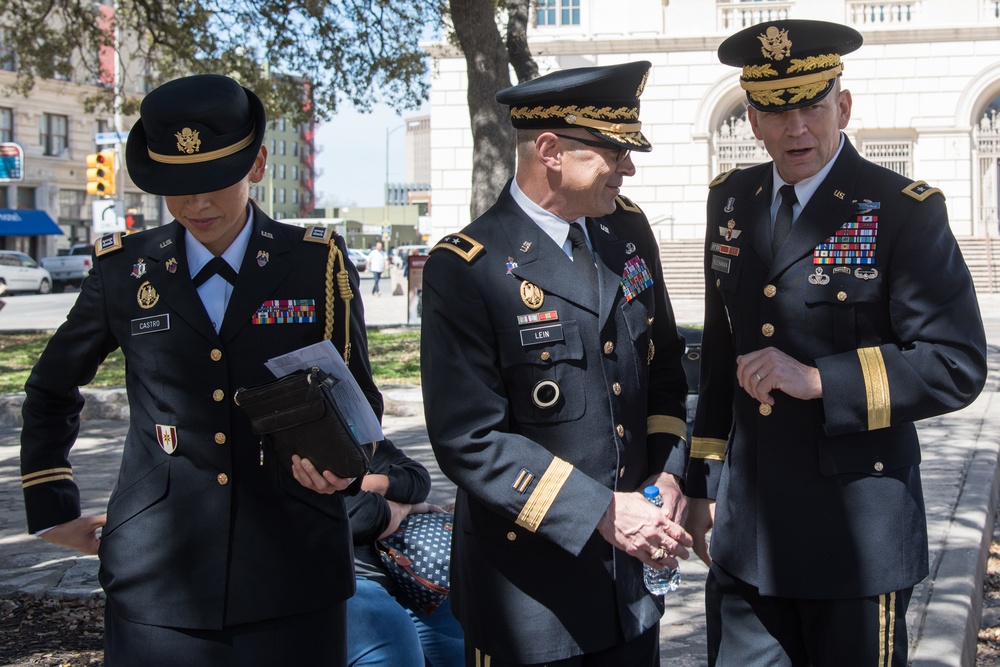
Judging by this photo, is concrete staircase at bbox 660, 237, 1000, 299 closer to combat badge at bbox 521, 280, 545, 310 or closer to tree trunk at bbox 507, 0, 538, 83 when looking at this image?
tree trunk at bbox 507, 0, 538, 83

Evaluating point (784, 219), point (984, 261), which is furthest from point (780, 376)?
point (984, 261)

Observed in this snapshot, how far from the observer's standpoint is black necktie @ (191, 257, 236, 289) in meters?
2.82

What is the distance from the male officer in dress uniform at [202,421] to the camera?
267 centimetres

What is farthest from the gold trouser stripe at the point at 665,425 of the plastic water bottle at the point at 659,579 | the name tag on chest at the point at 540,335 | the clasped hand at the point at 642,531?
the name tag on chest at the point at 540,335

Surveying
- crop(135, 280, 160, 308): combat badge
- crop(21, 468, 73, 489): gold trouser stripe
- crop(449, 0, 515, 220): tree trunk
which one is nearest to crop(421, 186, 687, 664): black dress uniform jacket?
crop(135, 280, 160, 308): combat badge

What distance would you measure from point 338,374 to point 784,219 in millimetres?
1244

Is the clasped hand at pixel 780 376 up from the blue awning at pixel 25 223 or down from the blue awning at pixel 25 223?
down

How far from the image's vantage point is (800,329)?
293 centimetres

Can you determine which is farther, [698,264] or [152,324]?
[698,264]

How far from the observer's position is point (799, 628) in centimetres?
305

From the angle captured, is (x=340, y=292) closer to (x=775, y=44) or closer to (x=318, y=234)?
(x=318, y=234)

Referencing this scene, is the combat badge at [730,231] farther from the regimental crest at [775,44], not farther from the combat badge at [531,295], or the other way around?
the combat badge at [531,295]

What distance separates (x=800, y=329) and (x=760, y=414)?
253 mm

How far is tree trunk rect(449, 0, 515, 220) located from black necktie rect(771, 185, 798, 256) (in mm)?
9703
